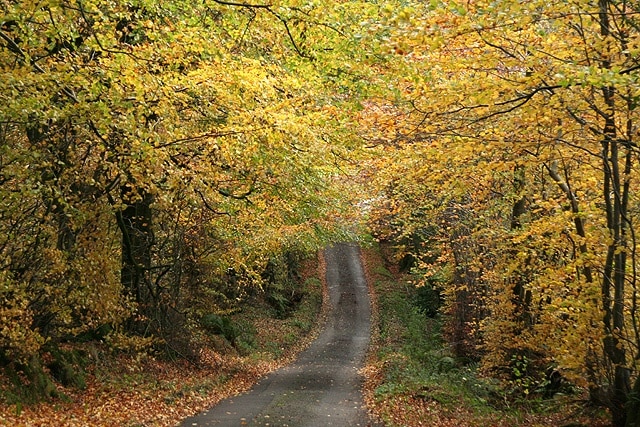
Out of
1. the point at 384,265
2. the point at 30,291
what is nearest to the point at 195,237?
the point at 30,291

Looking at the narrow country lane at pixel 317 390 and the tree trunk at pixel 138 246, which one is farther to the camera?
the tree trunk at pixel 138 246

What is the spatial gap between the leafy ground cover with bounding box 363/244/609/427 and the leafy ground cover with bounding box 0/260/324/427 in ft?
12.6

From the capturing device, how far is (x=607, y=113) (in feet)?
25.9

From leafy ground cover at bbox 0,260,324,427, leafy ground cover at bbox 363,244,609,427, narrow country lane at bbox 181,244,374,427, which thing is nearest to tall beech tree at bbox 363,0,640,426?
leafy ground cover at bbox 363,244,609,427

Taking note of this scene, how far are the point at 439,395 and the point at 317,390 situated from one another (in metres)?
3.71

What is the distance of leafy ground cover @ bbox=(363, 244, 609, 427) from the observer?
37.2 ft

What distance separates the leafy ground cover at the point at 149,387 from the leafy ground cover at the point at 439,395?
12.6 feet

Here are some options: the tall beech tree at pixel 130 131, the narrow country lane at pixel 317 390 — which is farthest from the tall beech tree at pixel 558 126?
the narrow country lane at pixel 317 390

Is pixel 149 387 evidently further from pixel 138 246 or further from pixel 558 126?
pixel 558 126

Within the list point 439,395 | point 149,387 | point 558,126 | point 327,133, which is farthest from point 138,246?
point 558,126

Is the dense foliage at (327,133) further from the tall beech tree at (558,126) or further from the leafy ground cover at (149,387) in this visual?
the leafy ground cover at (149,387)

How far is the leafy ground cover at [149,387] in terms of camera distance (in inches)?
391

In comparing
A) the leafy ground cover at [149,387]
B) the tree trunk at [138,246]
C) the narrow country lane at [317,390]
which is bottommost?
the narrow country lane at [317,390]

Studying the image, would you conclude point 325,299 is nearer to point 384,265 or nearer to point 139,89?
point 384,265
